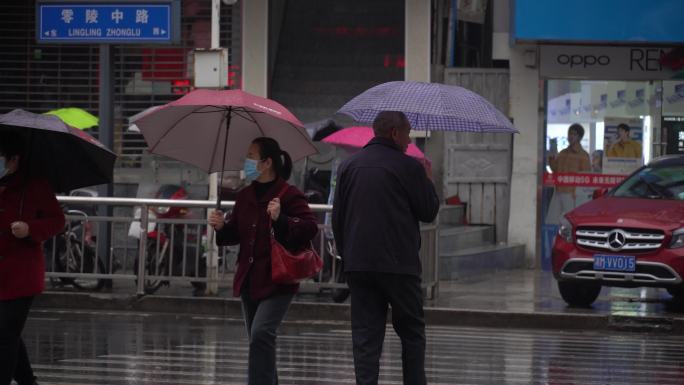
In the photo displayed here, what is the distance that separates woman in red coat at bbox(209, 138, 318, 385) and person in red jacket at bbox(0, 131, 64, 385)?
3.62 feet

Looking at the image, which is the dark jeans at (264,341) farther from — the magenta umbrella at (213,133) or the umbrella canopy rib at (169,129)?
the umbrella canopy rib at (169,129)

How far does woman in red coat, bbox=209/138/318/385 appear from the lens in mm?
7668

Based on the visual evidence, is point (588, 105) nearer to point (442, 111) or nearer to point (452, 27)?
point (452, 27)

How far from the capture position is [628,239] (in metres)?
14.3

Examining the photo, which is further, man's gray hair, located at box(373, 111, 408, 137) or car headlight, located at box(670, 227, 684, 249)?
car headlight, located at box(670, 227, 684, 249)

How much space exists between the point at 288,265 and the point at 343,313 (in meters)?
7.09

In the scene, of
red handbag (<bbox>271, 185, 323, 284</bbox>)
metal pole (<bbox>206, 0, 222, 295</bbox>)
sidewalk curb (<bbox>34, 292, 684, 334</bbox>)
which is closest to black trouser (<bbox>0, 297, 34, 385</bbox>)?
red handbag (<bbox>271, 185, 323, 284</bbox>)

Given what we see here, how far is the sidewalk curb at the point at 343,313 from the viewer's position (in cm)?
1406

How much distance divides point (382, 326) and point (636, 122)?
12834 mm

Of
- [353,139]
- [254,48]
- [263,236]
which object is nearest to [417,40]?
[254,48]

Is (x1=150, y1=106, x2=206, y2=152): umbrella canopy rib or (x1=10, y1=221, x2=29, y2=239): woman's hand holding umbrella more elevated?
(x1=150, y1=106, x2=206, y2=152): umbrella canopy rib

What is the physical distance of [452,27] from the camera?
21562 millimetres

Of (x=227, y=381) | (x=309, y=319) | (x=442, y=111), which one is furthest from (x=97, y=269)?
(x=442, y=111)

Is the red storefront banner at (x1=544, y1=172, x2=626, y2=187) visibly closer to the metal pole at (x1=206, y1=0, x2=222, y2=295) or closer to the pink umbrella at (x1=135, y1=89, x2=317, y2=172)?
the metal pole at (x1=206, y1=0, x2=222, y2=295)
